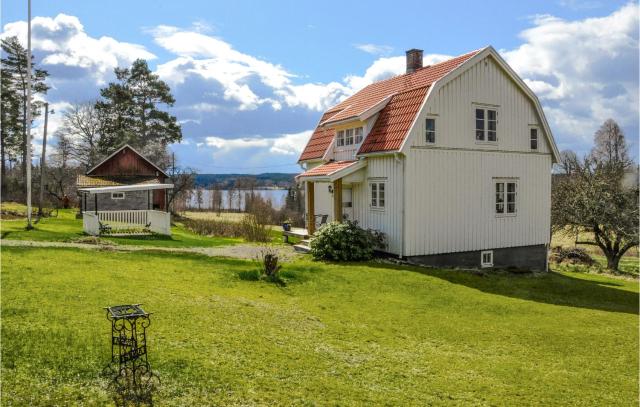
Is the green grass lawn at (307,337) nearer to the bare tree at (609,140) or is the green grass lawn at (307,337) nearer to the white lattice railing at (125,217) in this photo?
the white lattice railing at (125,217)

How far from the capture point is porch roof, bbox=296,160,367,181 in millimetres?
18672

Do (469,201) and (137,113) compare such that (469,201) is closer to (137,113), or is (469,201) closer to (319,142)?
(319,142)

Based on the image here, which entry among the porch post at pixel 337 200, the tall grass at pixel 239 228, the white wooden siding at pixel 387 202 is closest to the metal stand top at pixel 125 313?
the white wooden siding at pixel 387 202

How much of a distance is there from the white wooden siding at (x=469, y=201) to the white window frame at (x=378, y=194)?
1217 mm

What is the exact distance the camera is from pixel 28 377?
582cm

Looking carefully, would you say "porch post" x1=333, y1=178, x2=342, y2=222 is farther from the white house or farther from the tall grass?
the tall grass

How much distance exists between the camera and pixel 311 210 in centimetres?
2155

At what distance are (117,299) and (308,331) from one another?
359 cm

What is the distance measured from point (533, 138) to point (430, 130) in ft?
18.7

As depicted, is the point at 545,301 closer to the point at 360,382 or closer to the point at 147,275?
the point at 360,382

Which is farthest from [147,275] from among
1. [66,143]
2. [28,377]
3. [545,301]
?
[66,143]

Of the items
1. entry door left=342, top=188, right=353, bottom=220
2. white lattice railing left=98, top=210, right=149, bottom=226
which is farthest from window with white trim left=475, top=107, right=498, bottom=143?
white lattice railing left=98, top=210, right=149, bottom=226

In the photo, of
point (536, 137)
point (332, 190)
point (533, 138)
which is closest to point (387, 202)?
point (332, 190)

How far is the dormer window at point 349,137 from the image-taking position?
2022cm
